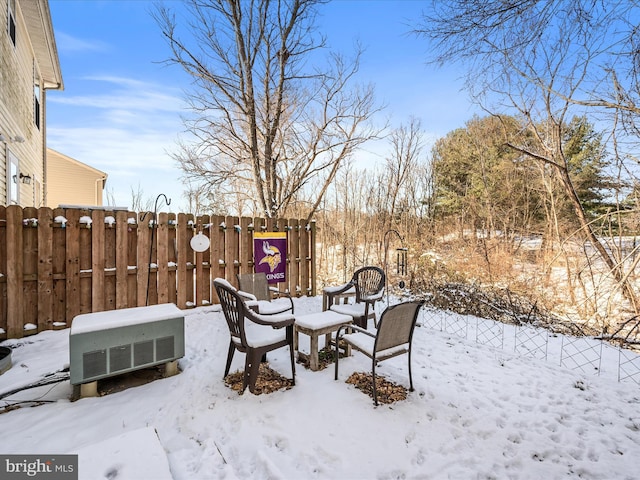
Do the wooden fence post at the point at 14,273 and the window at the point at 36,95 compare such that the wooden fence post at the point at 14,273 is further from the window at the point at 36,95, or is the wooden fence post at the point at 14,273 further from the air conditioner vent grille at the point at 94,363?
the window at the point at 36,95

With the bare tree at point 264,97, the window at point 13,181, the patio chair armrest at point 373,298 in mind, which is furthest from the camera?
the bare tree at point 264,97

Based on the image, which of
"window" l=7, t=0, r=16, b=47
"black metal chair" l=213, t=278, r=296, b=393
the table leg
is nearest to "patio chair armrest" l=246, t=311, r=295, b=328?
"black metal chair" l=213, t=278, r=296, b=393

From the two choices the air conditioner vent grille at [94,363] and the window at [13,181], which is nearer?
the air conditioner vent grille at [94,363]

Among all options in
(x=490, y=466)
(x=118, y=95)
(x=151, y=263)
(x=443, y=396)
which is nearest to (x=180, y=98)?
(x=151, y=263)

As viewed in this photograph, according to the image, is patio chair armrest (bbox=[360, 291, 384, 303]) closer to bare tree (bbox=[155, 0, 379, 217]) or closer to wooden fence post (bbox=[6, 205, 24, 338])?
bare tree (bbox=[155, 0, 379, 217])

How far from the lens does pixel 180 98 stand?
708cm

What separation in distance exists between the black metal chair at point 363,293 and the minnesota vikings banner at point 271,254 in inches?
80.9

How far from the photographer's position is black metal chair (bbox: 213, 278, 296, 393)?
2602 mm

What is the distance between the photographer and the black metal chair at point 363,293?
3.75 m

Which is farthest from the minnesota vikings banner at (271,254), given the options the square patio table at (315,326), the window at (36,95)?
the window at (36,95)

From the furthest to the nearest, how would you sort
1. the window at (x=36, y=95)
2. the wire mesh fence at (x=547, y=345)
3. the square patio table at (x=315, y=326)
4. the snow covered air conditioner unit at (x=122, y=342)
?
the window at (x=36, y=95), the wire mesh fence at (x=547, y=345), the square patio table at (x=315, y=326), the snow covered air conditioner unit at (x=122, y=342)

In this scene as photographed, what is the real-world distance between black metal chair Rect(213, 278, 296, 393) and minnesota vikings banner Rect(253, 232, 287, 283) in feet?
9.49

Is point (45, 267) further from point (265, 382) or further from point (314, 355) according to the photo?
point (314, 355)

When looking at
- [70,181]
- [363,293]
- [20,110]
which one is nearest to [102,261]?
[363,293]
